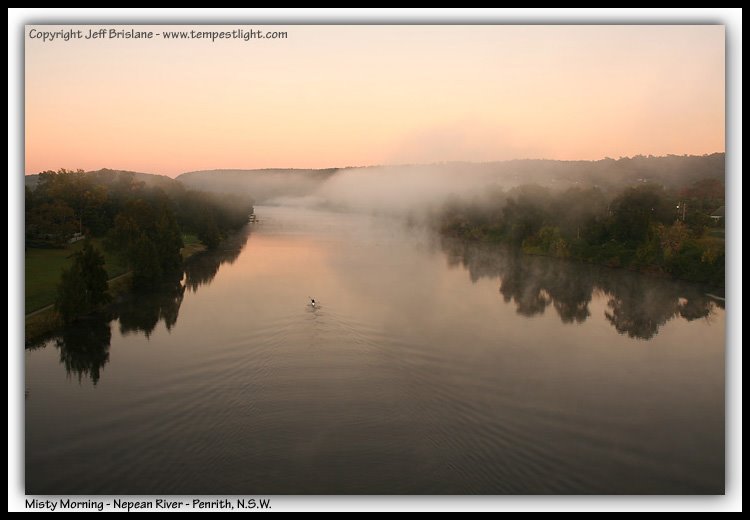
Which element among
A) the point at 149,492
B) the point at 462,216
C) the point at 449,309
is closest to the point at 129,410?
the point at 149,492

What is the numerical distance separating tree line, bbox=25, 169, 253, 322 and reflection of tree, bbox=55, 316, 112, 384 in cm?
35

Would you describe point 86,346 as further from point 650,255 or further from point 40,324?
point 650,255

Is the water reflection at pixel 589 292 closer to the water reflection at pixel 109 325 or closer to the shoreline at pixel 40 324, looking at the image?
the water reflection at pixel 109 325

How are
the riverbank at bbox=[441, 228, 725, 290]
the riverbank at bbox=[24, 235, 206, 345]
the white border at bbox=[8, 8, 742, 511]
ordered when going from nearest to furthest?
the white border at bbox=[8, 8, 742, 511] < the riverbank at bbox=[24, 235, 206, 345] < the riverbank at bbox=[441, 228, 725, 290]

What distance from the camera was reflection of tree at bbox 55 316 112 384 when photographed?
10.6 meters

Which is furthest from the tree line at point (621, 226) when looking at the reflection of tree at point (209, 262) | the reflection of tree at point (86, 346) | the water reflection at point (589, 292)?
the reflection of tree at point (209, 262)

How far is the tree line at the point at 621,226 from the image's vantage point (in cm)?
1792

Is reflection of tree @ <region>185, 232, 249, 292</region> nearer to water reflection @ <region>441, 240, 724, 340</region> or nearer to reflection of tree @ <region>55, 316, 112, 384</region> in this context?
reflection of tree @ <region>55, 316, 112, 384</region>

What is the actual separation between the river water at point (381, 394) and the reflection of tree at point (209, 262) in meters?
2.42

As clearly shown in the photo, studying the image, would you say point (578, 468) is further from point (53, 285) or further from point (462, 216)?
point (462, 216)

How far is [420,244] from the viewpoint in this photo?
32062mm

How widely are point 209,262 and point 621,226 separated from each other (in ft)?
54.9

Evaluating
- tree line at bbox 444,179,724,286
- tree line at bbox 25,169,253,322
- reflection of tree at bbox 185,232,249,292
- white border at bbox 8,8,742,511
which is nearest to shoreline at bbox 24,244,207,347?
tree line at bbox 25,169,253,322

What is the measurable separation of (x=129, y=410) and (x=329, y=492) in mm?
3728
